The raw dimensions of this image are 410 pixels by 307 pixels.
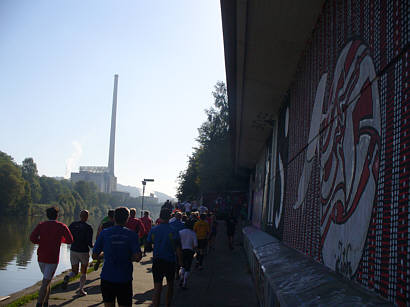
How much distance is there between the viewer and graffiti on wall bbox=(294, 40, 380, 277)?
424 centimetres

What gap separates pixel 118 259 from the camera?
5.62 metres

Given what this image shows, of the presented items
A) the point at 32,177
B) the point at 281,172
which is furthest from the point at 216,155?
the point at 32,177

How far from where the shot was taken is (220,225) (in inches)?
1203

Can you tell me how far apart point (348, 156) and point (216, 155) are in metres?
38.5

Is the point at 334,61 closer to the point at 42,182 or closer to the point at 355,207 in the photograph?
the point at 355,207

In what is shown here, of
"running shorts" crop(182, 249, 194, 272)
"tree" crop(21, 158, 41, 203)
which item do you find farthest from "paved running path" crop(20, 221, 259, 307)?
"tree" crop(21, 158, 41, 203)

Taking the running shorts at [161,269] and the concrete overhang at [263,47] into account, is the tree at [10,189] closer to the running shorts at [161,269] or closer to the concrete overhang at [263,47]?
the concrete overhang at [263,47]

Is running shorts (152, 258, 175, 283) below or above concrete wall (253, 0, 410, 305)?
below

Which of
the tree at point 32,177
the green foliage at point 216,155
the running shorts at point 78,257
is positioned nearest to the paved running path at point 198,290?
the running shorts at point 78,257

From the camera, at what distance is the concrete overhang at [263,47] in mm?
7664

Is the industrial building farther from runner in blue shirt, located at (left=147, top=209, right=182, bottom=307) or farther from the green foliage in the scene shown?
the green foliage

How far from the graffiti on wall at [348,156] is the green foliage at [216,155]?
34536 mm

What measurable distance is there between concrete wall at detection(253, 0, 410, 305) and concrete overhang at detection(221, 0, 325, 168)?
1.77 feet

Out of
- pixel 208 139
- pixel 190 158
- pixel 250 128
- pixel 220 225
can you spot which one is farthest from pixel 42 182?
pixel 250 128
